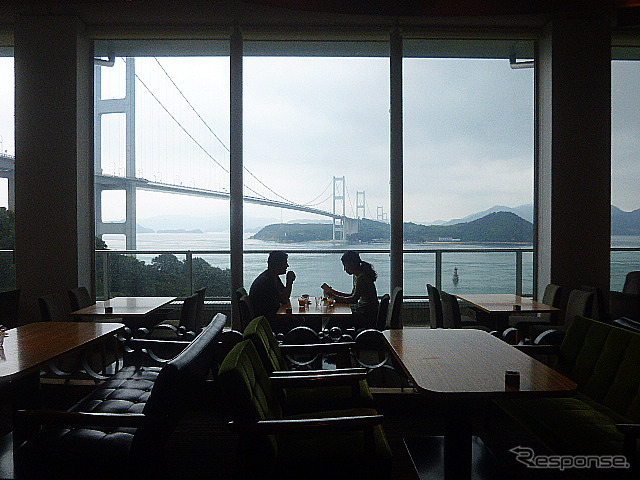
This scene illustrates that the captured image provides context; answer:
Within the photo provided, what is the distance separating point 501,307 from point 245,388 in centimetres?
329

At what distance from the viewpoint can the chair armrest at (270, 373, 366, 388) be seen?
2438mm

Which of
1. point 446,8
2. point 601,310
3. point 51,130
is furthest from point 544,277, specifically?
point 51,130

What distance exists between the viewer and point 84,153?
548 centimetres

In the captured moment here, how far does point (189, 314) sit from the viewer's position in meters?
4.20

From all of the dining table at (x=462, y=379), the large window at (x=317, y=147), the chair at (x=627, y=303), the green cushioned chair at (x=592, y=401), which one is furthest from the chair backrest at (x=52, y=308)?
the chair at (x=627, y=303)

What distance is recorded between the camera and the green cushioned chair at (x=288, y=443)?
6.25 ft

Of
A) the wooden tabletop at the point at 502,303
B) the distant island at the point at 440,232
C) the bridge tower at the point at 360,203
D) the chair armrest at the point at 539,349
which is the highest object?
the bridge tower at the point at 360,203

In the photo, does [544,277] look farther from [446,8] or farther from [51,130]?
[51,130]

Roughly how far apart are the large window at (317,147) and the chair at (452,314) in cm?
107

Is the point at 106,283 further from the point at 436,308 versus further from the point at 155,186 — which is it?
the point at 436,308

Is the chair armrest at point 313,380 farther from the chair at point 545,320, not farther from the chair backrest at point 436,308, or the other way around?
the chair at point 545,320

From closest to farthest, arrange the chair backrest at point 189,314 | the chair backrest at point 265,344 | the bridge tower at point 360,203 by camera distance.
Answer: the chair backrest at point 265,344, the chair backrest at point 189,314, the bridge tower at point 360,203

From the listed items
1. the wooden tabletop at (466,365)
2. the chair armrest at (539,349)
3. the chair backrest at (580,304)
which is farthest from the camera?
the chair backrest at (580,304)

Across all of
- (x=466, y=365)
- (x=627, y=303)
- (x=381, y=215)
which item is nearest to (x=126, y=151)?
(x=381, y=215)
